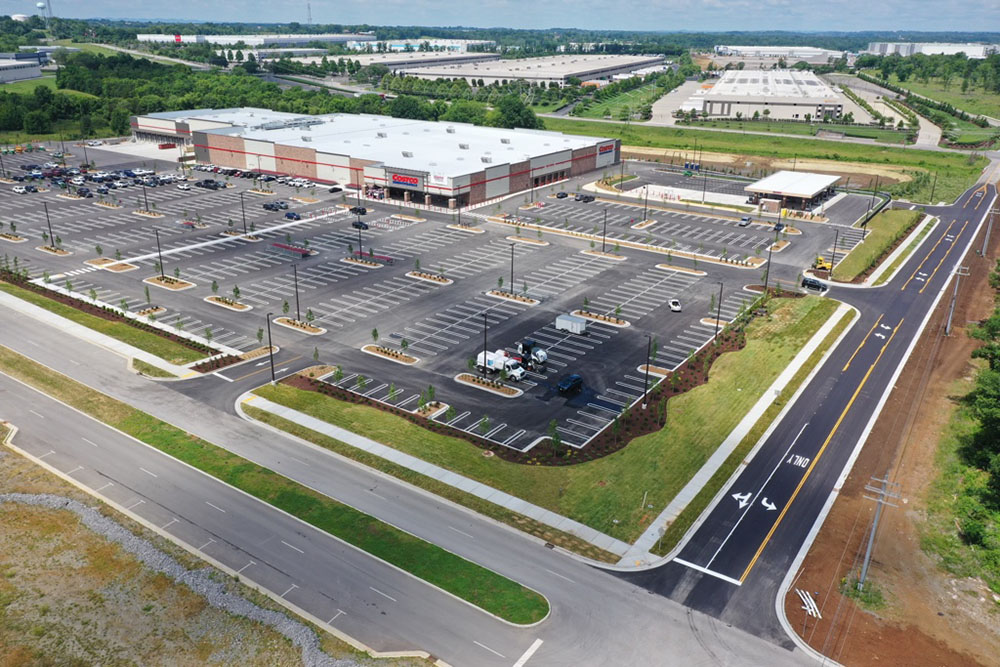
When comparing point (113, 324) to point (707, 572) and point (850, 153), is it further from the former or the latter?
point (850, 153)

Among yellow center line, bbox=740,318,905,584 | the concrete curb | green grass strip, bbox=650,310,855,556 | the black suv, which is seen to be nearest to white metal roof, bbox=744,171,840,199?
the concrete curb

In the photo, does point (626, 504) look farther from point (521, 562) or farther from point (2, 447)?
point (2, 447)

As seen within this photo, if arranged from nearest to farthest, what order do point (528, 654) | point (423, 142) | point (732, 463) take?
point (528, 654)
point (732, 463)
point (423, 142)

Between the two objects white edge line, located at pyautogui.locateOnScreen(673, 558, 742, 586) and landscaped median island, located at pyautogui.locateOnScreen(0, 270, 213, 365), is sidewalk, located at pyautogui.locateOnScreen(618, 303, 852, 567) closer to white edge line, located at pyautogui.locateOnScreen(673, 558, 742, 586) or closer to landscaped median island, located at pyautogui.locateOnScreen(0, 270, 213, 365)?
white edge line, located at pyautogui.locateOnScreen(673, 558, 742, 586)

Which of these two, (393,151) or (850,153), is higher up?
(393,151)

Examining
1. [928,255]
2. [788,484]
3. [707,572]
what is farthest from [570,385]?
[928,255]

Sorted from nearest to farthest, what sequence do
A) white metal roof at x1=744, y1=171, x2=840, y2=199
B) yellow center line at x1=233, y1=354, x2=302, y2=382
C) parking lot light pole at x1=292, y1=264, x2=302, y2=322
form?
yellow center line at x1=233, y1=354, x2=302, y2=382 → parking lot light pole at x1=292, y1=264, x2=302, y2=322 → white metal roof at x1=744, y1=171, x2=840, y2=199

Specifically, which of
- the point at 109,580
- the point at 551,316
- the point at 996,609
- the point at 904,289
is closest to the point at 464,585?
the point at 109,580
